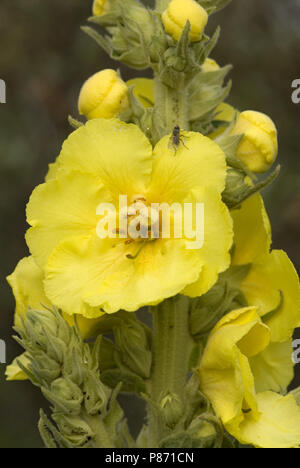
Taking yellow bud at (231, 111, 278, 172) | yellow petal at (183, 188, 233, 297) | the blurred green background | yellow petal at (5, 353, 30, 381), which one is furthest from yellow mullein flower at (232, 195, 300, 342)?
the blurred green background

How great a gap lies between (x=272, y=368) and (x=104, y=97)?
102 centimetres

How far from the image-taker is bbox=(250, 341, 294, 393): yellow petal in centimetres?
273

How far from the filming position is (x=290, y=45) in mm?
4680

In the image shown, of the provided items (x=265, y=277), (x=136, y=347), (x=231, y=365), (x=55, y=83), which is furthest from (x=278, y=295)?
(x=55, y=83)

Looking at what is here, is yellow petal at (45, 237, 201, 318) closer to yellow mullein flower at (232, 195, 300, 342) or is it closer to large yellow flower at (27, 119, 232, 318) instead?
large yellow flower at (27, 119, 232, 318)

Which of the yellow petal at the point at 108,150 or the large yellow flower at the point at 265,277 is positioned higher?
the yellow petal at the point at 108,150

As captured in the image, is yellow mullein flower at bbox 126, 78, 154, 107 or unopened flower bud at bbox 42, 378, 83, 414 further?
yellow mullein flower at bbox 126, 78, 154, 107

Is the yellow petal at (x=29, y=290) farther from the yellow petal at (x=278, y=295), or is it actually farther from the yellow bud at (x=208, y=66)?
the yellow bud at (x=208, y=66)

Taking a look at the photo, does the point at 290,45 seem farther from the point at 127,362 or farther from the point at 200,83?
the point at 127,362

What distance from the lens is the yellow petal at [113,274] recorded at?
2258 millimetres

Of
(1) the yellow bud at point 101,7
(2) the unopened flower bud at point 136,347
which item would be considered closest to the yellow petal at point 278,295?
(2) the unopened flower bud at point 136,347

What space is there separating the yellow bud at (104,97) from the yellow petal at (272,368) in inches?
35.9

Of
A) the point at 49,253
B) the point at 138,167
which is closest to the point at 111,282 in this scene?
the point at 49,253

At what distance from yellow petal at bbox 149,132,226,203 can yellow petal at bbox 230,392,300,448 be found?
2.15 ft
